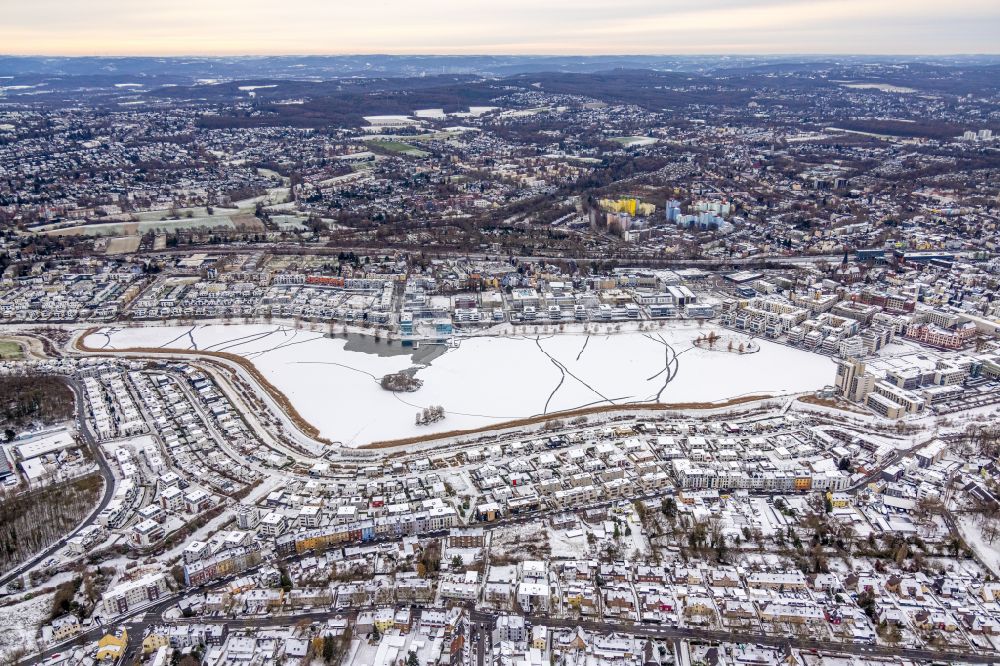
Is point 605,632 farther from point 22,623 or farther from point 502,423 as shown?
point 22,623

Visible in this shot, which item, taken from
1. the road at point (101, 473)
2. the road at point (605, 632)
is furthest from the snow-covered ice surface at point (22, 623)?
the road at point (101, 473)

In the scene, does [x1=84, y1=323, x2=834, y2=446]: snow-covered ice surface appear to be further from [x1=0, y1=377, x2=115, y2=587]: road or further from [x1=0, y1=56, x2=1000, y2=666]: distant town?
[x1=0, y1=377, x2=115, y2=587]: road

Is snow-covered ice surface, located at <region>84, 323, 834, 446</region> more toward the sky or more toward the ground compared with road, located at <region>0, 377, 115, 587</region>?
more toward the ground

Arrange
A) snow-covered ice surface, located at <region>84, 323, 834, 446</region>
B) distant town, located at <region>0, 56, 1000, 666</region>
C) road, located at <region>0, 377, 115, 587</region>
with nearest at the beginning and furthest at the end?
distant town, located at <region>0, 56, 1000, 666</region> < road, located at <region>0, 377, 115, 587</region> < snow-covered ice surface, located at <region>84, 323, 834, 446</region>

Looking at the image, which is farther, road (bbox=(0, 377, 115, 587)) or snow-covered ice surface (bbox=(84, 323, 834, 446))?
snow-covered ice surface (bbox=(84, 323, 834, 446))

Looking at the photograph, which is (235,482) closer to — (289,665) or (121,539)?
(121,539)

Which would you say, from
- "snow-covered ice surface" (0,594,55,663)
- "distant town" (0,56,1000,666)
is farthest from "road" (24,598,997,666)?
"snow-covered ice surface" (0,594,55,663)

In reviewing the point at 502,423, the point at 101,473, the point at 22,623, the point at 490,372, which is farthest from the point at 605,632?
the point at 101,473
